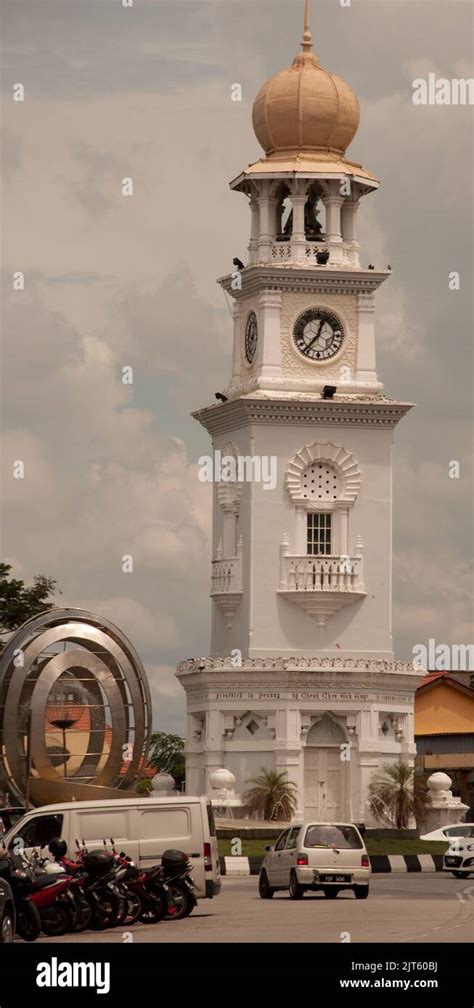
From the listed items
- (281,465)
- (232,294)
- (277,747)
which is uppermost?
(232,294)

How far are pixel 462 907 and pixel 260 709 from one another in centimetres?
3451

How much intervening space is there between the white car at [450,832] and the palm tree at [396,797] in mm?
950

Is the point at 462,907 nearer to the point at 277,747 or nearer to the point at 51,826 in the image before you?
the point at 51,826

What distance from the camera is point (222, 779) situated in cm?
7581

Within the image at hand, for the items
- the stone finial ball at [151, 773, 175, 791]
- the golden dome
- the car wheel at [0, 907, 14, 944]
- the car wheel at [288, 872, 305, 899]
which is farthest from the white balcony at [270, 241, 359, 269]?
the car wheel at [0, 907, 14, 944]

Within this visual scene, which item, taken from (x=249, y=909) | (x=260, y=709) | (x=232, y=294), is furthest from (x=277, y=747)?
(x=249, y=909)

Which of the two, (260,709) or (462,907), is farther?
(260,709)

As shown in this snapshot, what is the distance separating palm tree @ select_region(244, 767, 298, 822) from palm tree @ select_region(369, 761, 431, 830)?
2709 millimetres

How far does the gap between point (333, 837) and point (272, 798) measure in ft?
95.5

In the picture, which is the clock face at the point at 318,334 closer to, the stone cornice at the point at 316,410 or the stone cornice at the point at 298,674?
the stone cornice at the point at 316,410

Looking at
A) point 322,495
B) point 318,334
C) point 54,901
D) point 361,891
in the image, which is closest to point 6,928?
point 54,901

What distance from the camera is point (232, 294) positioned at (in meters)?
83.9

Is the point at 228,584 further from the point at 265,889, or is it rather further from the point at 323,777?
the point at 265,889
